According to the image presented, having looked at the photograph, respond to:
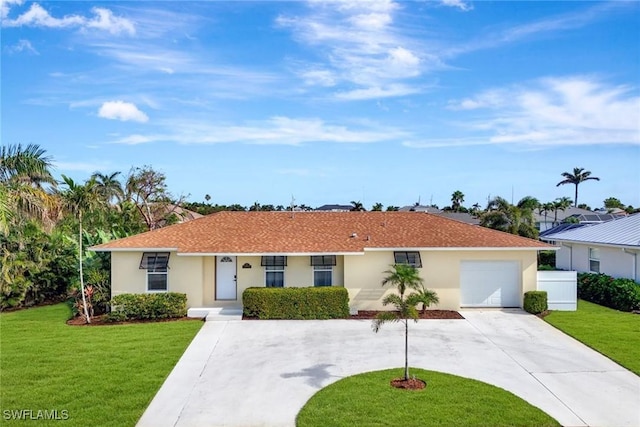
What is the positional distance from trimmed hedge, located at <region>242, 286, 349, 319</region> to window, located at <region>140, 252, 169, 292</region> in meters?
3.58

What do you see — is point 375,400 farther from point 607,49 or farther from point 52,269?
point 52,269

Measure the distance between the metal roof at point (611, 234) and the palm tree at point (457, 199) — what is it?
2011 inches

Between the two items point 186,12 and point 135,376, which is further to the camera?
point 186,12

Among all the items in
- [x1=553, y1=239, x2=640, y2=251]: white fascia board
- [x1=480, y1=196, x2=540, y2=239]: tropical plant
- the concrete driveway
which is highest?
[x1=480, y1=196, x2=540, y2=239]: tropical plant

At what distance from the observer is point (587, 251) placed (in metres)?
23.9

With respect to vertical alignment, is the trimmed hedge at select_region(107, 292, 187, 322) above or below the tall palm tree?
below

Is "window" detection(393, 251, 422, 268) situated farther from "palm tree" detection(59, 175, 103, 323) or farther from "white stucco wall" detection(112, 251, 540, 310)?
"palm tree" detection(59, 175, 103, 323)

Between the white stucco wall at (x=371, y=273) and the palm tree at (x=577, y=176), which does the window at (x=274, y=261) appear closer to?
the white stucco wall at (x=371, y=273)

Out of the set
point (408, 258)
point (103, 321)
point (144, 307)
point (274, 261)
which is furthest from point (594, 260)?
point (103, 321)

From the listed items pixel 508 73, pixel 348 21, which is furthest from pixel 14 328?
pixel 508 73

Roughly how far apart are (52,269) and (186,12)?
535 inches

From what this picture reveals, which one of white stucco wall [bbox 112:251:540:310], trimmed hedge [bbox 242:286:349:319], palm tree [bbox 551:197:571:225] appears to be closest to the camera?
trimmed hedge [bbox 242:286:349:319]

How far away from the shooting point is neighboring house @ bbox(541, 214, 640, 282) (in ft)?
66.1

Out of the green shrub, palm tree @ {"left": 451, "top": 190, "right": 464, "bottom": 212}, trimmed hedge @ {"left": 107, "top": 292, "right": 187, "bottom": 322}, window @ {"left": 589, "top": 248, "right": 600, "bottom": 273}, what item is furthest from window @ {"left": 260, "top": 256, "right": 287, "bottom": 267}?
palm tree @ {"left": 451, "top": 190, "right": 464, "bottom": 212}
